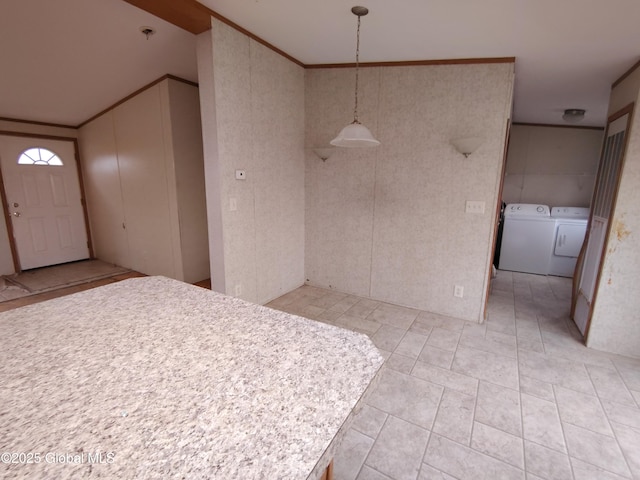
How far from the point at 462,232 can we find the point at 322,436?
2.82 meters

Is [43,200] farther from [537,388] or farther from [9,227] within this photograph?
[537,388]

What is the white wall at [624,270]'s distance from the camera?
234 cm

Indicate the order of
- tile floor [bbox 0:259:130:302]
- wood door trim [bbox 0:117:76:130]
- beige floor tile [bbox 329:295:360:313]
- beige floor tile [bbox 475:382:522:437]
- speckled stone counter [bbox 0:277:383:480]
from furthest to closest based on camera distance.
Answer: wood door trim [bbox 0:117:76:130] < tile floor [bbox 0:259:130:302] < beige floor tile [bbox 329:295:360:313] < beige floor tile [bbox 475:382:522:437] < speckled stone counter [bbox 0:277:383:480]

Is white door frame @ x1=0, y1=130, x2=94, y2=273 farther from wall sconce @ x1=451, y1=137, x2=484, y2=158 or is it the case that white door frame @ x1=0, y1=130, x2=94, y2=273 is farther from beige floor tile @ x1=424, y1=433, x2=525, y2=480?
beige floor tile @ x1=424, y1=433, x2=525, y2=480

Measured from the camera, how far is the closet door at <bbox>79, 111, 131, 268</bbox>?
4.44 metres

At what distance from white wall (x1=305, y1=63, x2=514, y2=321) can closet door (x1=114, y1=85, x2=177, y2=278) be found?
182 cm

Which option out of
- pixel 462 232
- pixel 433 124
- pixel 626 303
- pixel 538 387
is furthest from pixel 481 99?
pixel 538 387

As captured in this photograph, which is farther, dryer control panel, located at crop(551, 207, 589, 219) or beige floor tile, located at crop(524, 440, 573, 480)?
dryer control panel, located at crop(551, 207, 589, 219)

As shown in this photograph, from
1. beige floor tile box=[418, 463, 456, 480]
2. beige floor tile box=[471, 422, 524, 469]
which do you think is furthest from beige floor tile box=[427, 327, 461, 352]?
beige floor tile box=[418, 463, 456, 480]

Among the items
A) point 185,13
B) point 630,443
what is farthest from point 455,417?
point 185,13

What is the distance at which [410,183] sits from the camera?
317 cm

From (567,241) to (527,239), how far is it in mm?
486

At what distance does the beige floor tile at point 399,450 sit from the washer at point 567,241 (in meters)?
4.00

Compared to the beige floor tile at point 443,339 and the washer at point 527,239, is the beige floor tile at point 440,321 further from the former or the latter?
the washer at point 527,239
